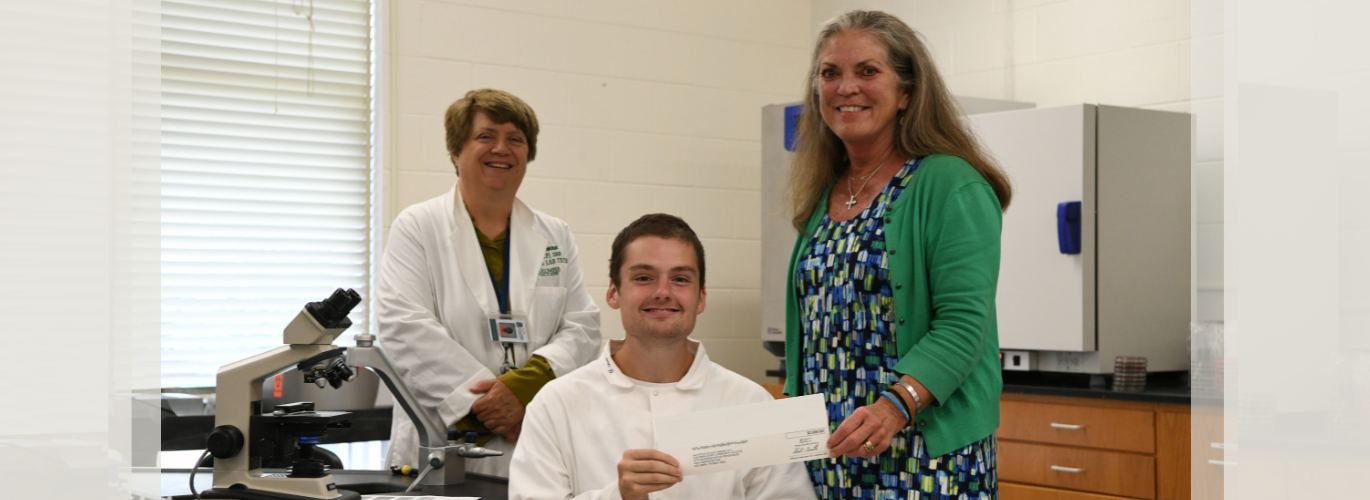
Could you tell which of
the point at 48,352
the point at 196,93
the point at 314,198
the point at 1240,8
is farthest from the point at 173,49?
the point at 1240,8

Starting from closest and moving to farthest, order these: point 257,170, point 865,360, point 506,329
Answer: point 865,360, point 506,329, point 257,170

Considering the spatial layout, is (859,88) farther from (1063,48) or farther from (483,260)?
(1063,48)

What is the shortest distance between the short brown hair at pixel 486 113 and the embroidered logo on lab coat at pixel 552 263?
274 mm

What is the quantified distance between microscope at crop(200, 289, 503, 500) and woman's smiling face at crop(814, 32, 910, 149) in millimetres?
830

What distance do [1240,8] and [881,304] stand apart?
0.82 m

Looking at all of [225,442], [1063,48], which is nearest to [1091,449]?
[1063,48]

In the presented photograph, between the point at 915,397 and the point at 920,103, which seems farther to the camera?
the point at 920,103

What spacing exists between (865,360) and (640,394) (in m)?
0.37

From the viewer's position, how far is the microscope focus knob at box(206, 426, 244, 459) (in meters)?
1.63

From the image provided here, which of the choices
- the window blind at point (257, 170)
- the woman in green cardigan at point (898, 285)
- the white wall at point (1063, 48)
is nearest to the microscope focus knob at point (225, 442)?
the woman in green cardigan at point (898, 285)

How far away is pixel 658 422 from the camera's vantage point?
4.52 feet

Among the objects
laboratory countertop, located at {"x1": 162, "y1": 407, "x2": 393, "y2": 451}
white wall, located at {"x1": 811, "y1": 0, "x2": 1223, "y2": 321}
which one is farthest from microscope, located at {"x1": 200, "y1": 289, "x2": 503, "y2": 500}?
white wall, located at {"x1": 811, "y1": 0, "x2": 1223, "y2": 321}

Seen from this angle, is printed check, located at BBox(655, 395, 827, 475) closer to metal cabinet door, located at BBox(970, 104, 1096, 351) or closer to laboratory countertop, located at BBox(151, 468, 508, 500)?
laboratory countertop, located at BBox(151, 468, 508, 500)

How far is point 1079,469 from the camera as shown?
284cm
